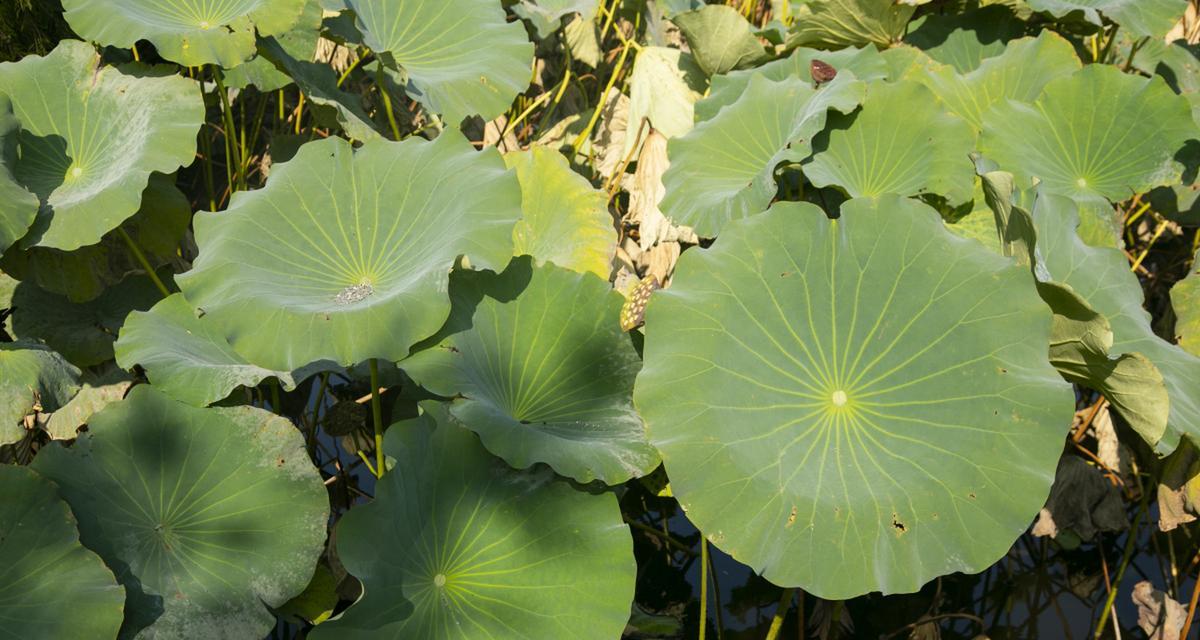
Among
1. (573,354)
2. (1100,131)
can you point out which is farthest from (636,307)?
(1100,131)

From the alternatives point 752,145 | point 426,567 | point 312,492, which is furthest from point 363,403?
point 752,145

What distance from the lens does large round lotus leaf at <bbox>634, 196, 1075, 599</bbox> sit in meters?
1.68

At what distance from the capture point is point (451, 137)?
7.03 ft

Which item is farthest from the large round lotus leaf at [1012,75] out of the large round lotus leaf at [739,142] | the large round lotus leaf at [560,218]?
the large round lotus leaf at [560,218]

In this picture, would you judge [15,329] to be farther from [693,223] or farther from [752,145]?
[752,145]

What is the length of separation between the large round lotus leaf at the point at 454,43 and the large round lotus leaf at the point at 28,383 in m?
1.05

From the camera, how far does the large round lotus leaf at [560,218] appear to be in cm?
242

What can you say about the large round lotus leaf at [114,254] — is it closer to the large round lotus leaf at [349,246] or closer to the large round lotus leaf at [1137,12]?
the large round lotus leaf at [349,246]

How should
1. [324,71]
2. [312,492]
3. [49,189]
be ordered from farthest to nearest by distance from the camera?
[324,71] → [49,189] → [312,492]

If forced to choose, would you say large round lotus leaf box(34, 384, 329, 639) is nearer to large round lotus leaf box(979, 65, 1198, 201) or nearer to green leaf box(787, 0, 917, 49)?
large round lotus leaf box(979, 65, 1198, 201)

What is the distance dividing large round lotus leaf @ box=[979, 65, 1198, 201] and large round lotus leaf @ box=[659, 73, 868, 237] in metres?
0.52

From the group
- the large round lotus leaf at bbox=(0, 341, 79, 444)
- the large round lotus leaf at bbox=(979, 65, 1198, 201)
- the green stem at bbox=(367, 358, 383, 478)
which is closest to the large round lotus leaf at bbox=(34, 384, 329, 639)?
the green stem at bbox=(367, 358, 383, 478)

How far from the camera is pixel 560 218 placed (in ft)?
8.07

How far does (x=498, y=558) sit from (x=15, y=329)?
1.46 m
